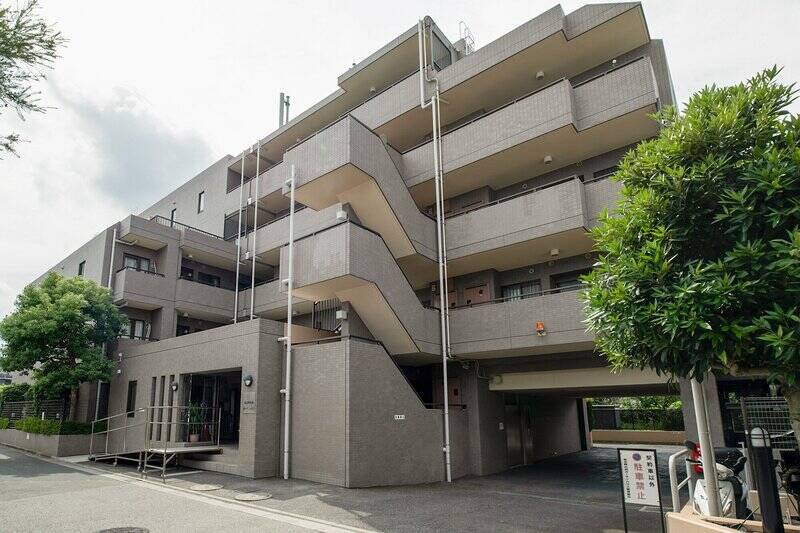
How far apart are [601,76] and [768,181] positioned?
1047cm

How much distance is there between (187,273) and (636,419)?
82.9ft

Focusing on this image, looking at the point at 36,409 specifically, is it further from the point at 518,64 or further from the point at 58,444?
the point at 518,64

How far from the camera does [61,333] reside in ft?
59.7

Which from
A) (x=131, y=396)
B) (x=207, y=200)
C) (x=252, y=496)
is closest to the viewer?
(x=252, y=496)

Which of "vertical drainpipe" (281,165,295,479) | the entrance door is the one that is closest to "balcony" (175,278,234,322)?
"vertical drainpipe" (281,165,295,479)

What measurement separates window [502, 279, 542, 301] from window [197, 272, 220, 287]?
14.1 meters

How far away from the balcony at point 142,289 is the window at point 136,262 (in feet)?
2.90

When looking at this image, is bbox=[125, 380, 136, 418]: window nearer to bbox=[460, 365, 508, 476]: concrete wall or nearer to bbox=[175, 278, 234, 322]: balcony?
bbox=[175, 278, 234, 322]: balcony

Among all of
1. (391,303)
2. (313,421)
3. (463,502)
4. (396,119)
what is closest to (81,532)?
(313,421)

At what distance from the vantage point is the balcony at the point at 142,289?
19875mm

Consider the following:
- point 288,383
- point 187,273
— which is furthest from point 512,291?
point 187,273

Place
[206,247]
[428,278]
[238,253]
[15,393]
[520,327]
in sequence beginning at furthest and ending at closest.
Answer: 1. [15,393]
2. [206,247]
3. [238,253]
4. [428,278]
5. [520,327]

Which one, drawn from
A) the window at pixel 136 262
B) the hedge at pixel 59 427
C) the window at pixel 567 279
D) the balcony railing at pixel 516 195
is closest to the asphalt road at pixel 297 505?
the hedge at pixel 59 427

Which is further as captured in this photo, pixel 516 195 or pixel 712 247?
pixel 516 195
